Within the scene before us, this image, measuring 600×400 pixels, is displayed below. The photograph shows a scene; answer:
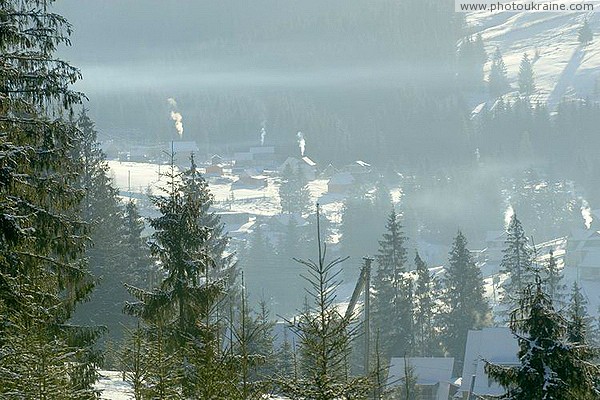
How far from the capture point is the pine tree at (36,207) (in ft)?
34.8

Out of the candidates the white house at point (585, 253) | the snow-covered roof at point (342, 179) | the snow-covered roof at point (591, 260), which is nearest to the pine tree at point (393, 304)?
the white house at point (585, 253)

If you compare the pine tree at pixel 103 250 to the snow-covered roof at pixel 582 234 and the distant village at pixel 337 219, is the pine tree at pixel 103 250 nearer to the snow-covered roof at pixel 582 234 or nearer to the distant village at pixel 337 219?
the distant village at pixel 337 219

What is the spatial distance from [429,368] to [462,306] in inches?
277

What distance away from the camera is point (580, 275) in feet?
327

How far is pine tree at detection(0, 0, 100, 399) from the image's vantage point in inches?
418

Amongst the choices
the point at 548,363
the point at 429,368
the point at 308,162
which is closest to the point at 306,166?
the point at 308,162

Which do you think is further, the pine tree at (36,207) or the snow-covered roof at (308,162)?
the snow-covered roof at (308,162)

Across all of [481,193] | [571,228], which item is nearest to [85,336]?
[571,228]

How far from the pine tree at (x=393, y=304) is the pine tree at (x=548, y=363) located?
36.7 meters

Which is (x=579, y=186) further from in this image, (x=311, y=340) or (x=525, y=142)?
(x=311, y=340)

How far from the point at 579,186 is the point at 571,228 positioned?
27.0 meters

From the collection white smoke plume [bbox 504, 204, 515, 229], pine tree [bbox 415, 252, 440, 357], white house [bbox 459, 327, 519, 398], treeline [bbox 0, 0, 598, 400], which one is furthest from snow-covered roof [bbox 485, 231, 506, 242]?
treeline [bbox 0, 0, 598, 400]

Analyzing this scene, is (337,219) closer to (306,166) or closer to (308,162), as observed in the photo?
(306,166)

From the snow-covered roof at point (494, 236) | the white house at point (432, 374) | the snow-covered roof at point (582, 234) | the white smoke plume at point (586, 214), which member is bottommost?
the white house at point (432, 374)
